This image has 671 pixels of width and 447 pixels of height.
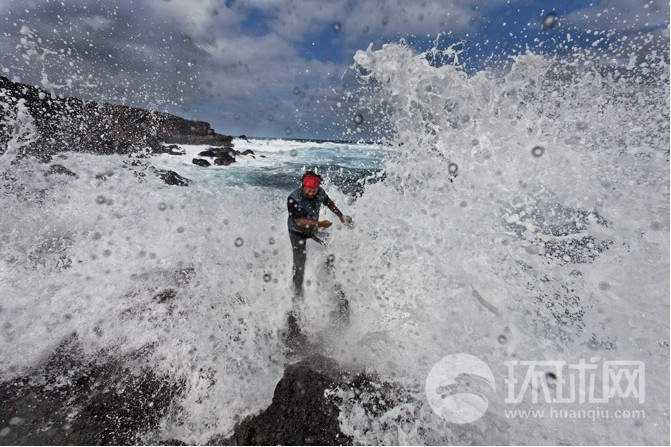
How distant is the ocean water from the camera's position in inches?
139

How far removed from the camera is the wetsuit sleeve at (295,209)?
489cm

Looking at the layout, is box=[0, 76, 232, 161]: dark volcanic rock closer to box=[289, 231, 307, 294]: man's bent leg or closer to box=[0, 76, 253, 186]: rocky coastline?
box=[0, 76, 253, 186]: rocky coastline

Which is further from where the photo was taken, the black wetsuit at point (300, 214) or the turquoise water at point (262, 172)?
the turquoise water at point (262, 172)

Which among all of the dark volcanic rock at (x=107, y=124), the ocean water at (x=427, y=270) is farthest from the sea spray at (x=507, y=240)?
the dark volcanic rock at (x=107, y=124)

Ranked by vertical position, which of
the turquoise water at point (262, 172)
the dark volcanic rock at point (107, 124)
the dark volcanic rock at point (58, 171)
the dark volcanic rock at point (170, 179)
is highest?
the dark volcanic rock at point (107, 124)

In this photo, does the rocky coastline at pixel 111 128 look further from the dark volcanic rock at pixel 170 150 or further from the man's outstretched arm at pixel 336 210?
the man's outstretched arm at pixel 336 210

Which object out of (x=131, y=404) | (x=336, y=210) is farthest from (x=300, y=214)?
(x=131, y=404)

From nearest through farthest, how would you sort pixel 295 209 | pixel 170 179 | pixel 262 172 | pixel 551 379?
pixel 551 379
pixel 295 209
pixel 170 179
pixel 262 172

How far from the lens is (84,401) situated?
341 centimetres

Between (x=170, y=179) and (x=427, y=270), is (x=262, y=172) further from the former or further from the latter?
(x=427, y=270)

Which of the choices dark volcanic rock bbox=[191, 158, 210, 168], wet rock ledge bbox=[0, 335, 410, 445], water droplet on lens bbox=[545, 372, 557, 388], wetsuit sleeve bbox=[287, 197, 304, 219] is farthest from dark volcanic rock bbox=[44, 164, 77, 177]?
dark volcanic rock bbox=[191, 158, 210, 168]

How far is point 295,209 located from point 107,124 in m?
47.1

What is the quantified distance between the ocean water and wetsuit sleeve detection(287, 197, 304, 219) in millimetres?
1395

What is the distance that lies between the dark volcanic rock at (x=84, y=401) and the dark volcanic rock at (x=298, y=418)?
91 centimetres
